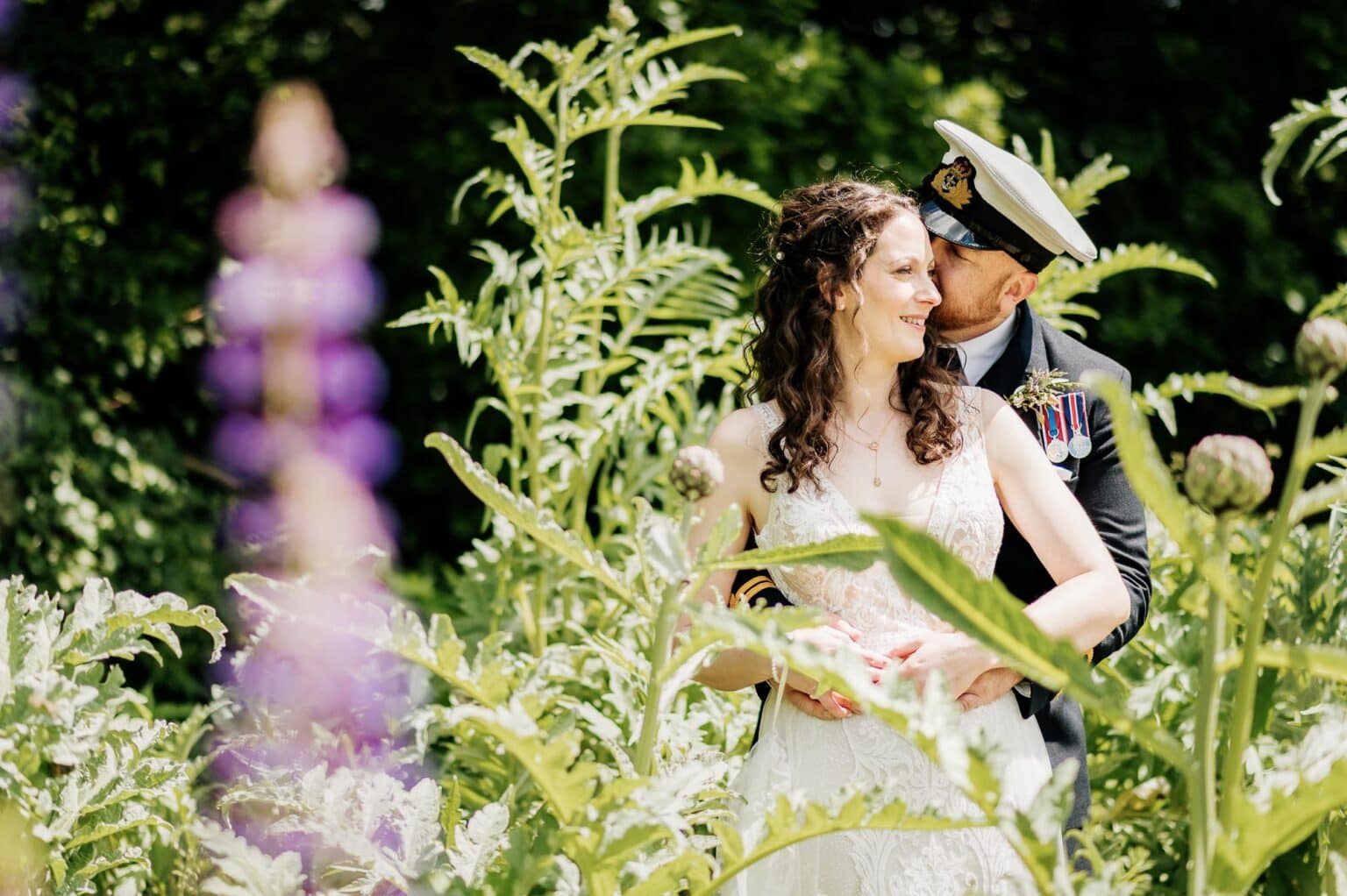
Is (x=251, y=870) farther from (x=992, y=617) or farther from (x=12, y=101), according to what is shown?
(x=12, y=101)

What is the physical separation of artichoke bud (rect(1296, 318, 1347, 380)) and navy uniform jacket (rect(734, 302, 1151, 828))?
1101 mm

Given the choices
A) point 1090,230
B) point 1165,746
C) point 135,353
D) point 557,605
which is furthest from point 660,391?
point 1090,230

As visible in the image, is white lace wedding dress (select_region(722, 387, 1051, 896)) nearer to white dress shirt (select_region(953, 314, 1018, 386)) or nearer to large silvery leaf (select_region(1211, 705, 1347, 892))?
white dress shirt (select_region(953, 314, 1018, 386))

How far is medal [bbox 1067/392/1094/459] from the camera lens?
2314 millimetres

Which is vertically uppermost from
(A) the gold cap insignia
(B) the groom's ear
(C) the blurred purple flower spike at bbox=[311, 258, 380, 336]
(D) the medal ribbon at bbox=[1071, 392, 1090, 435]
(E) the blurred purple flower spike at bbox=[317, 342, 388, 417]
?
(A) the gold cap insignia

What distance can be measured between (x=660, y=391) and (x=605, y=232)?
34cm

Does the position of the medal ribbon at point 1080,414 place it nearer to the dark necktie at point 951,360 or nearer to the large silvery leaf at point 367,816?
the dark necktie at point 951,360

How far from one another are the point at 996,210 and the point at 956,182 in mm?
82

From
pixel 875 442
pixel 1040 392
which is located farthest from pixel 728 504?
pixel 1040 392

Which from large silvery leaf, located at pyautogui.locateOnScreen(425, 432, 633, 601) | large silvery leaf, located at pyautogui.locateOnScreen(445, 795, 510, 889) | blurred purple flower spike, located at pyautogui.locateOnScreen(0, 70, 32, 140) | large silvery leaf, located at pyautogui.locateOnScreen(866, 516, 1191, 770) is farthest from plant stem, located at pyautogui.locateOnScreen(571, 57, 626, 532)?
blurred purple flower spike, located at pyautogui.locateOnScreen(0, 70, 32, 140)

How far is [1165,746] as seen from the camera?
1148 millimetres

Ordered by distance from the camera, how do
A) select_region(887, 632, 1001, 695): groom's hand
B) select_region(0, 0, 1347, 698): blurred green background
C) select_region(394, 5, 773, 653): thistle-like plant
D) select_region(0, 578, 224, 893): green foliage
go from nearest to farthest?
select_region(0, 578, 224, 893): green foliage < select_region(887, 632, 1001, 695): groom's hand < select_region(394, 5, 773, 653): thistle-like plant < select_region(0, 0, 1347, 698): blurred green background

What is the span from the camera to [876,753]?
2045mm

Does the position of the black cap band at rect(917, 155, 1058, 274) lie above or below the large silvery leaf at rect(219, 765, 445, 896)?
above
